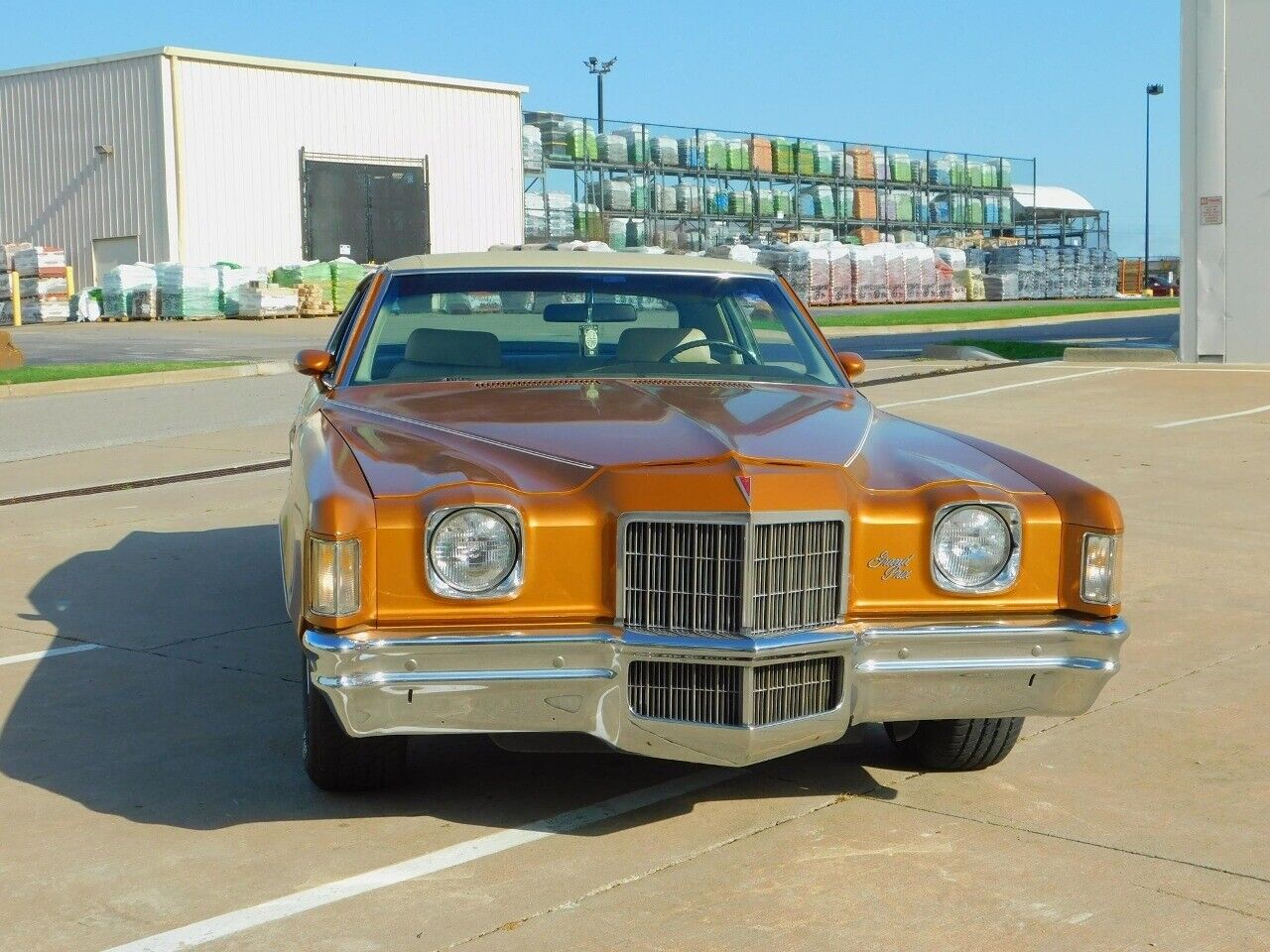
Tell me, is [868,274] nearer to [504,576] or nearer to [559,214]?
[559,214]

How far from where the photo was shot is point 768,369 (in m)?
5.58

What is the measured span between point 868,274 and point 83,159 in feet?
70.8

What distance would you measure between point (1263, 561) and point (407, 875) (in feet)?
17.3

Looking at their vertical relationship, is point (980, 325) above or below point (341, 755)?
above

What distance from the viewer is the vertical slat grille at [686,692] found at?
3869mm

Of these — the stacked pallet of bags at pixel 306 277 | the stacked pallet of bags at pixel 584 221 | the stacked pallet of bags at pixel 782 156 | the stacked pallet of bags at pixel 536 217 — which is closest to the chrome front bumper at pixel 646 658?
the stacked pallet of bags at pixel 306 277

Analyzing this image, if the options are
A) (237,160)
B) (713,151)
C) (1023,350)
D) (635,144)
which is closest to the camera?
(1023,350)

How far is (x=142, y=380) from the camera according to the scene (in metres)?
18.6

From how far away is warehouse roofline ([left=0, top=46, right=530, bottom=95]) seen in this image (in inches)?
1574

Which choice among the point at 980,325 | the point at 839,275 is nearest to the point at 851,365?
the point at 980,325

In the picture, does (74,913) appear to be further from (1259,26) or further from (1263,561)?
(1259,26)

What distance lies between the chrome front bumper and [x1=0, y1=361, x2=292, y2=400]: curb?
1434cm

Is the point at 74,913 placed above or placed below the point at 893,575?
below

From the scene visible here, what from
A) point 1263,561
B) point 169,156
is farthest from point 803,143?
point 1263,561
